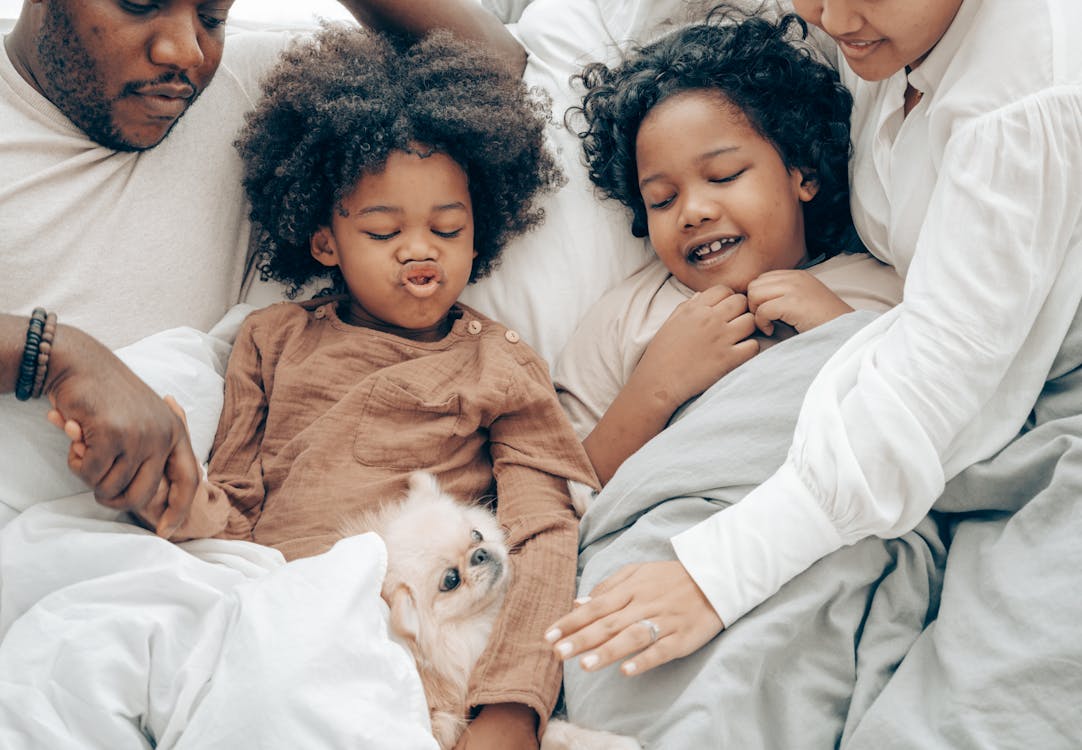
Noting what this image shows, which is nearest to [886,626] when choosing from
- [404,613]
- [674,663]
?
[674,663]

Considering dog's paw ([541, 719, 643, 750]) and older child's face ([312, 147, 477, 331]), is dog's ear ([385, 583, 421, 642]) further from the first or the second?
older child's face ([312, 147, 477, 331])

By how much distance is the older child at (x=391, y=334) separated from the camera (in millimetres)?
1351

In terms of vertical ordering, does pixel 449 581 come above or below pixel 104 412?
below

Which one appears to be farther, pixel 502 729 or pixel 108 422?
pixel 502 729

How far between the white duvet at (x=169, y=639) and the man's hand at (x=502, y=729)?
4.2 inches

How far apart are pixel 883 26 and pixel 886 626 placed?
30.6 inches

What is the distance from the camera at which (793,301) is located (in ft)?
4.78

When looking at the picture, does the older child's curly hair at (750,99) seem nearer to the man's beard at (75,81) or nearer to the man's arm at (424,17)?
the man's arm at (424,17)

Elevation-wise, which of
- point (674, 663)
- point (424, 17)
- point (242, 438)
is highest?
point (424, 17)

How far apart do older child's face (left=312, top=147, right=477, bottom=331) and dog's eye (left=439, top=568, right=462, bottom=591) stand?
0.47 m

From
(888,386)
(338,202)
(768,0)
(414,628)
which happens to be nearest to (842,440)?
(888,386)

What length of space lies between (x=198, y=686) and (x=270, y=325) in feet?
2.25

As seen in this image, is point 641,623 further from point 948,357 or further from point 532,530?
point 948,357

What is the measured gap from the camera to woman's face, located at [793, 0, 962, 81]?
3.82 ft
